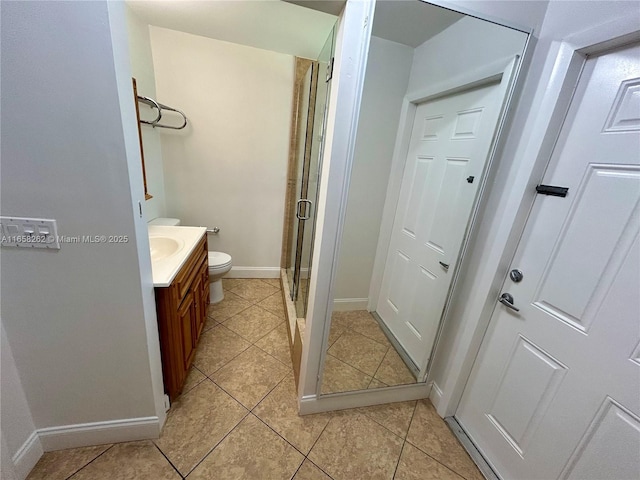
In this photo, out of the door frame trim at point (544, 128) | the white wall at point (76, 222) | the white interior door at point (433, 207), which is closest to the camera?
the white wall at point (76, 222)

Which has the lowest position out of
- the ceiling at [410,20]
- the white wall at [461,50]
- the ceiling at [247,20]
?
the white wall at [461,50]

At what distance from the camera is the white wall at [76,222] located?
77cm

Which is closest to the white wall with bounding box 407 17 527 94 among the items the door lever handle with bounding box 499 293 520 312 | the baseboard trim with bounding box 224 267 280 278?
the door lever handle with bounding box 499 293 520 312

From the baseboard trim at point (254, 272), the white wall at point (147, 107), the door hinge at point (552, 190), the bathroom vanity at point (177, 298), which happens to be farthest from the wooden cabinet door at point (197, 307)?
the door hinge at point (552, 190)

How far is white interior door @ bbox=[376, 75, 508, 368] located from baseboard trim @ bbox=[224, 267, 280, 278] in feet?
4.96

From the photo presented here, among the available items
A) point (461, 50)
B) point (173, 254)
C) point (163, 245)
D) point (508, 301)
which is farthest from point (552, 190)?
point (163, 245)

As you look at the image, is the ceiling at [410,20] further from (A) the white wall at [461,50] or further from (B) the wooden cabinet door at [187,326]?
(B) the wooden cabinet door at [187,326]

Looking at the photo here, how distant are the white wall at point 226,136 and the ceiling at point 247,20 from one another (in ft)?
0.69

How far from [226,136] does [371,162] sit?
1.60m

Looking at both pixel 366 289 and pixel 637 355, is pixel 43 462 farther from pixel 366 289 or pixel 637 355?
pixel 637 355

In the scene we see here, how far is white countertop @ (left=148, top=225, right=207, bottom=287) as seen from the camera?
4.06 ft

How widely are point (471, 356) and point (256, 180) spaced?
250 cm

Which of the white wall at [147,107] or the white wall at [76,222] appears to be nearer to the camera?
the white wall at [76,222]

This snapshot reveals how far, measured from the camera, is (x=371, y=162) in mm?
1950
